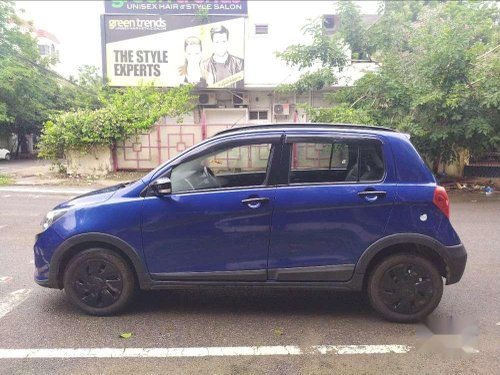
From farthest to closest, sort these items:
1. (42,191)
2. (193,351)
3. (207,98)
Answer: (207,98)
(42,191)
(193,351)

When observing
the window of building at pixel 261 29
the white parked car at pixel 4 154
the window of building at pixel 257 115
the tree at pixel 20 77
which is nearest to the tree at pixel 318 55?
the window of building at pixel 261 29

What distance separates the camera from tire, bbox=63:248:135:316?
12.3 ft

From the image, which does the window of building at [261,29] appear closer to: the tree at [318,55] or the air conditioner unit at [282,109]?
the air conditioner unit at [282,109]

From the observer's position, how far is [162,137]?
52.6 feet

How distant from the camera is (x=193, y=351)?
327 cm

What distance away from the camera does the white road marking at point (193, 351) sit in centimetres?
319

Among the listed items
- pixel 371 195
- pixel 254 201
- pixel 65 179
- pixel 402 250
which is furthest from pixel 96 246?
pixel 65 179

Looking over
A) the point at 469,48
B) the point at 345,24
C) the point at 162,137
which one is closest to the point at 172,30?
the point at 162,137

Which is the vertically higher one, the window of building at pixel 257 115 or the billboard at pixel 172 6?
the billboard at pixel 172 6

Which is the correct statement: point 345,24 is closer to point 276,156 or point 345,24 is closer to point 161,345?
point 276,156

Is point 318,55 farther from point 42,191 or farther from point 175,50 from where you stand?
point 42,191

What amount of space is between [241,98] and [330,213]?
1728cm

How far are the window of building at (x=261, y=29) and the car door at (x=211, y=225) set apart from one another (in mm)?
17430

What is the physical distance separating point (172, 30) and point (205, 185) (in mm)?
16767
